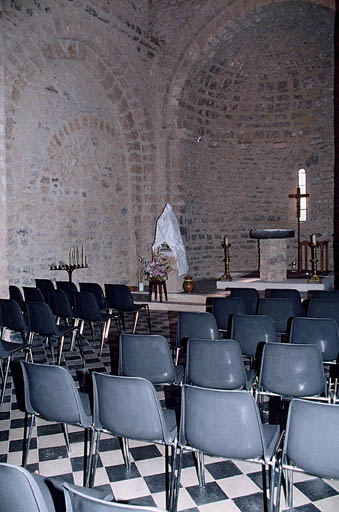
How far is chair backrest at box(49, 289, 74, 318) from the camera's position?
6.89 m

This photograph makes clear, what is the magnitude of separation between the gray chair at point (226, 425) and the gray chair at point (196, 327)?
209 cm

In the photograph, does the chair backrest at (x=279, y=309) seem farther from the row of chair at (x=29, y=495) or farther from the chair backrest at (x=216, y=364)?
the row of chair at (x=29, y=495)

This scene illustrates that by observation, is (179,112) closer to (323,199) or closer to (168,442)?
(323,199)

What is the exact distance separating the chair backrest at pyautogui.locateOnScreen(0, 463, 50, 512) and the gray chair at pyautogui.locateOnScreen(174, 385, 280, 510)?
1171mm

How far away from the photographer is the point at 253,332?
4828 mm

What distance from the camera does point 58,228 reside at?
1014cm

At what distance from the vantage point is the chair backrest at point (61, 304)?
6.89 m

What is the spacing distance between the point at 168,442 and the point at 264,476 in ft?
2.08

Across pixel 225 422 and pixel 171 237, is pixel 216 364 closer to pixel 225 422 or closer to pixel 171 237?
pixel 225 422

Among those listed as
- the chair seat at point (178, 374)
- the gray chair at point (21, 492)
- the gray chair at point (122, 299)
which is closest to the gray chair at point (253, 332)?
the chair seat at point (178, 374)

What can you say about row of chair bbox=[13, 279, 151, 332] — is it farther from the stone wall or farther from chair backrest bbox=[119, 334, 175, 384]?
chair backrest bbox=[119, 334, 175, 384]

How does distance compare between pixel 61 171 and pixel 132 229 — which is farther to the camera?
pixel 132 229

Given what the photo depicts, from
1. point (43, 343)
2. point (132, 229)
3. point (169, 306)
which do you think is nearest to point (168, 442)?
point (43, 343)

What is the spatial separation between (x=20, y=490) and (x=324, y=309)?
455 centimetres
